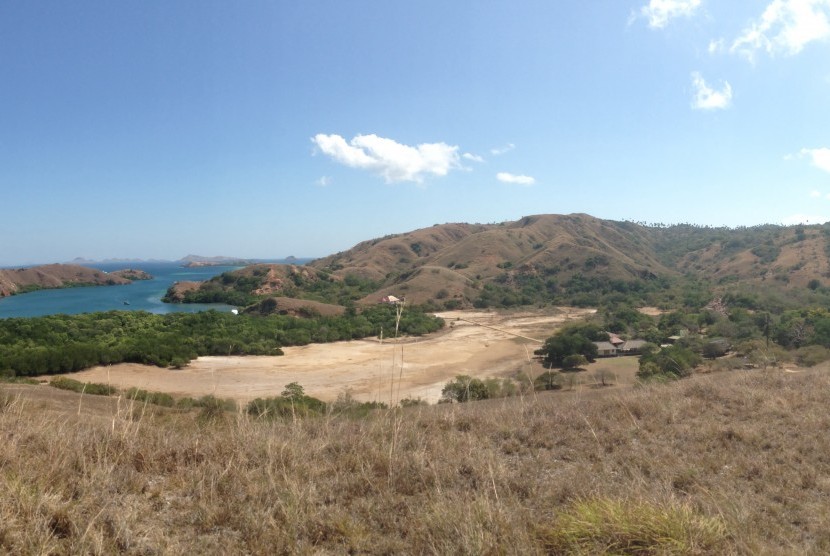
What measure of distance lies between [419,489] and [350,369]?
33222 millimetres

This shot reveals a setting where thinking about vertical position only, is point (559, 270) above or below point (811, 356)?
above

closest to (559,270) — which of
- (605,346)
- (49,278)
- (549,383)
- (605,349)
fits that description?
(605,346)

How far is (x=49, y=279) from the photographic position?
12125 centimetres

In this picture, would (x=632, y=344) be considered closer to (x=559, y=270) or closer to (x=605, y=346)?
(x=605, y=346)

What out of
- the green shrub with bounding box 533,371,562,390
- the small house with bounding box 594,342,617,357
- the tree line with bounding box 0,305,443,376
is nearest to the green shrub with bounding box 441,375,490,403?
the green shrub with bounding box 533,371,562,390

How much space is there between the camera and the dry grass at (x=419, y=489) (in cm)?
276

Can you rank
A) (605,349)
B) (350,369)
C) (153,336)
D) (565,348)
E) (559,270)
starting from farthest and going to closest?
(559,270)
(153,336)
(605,349)
(565,348)
(350,369)

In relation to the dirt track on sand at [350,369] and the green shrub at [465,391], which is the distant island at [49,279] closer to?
the dirt track on sand at [350,369]

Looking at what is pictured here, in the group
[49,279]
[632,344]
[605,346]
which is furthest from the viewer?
[49,279]

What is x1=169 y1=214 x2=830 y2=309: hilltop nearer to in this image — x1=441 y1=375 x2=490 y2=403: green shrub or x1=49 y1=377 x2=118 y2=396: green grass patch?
x1=441 y1=375 x2=490 y2=403: green shrub

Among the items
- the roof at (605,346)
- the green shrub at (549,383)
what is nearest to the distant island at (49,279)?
the green shrub at (549,383)

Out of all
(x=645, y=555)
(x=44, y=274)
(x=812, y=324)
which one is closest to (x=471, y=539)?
(x=645, y=555)

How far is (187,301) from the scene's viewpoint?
8775 cm

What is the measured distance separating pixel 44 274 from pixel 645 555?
15810 centimetres
